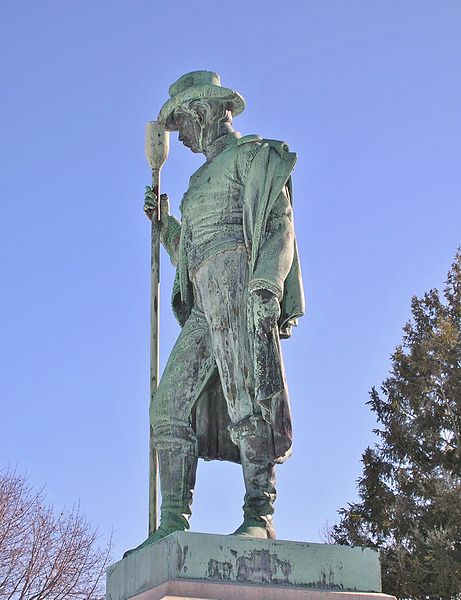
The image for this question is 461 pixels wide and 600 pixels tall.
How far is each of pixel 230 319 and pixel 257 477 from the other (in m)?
0.97

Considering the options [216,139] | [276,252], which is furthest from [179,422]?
[216,139]

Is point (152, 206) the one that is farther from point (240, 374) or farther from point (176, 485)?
point (176, 485)

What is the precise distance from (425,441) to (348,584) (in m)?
18.7

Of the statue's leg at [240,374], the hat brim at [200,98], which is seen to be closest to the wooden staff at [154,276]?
the hat brim at [200,98]

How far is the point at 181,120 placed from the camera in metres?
7.29

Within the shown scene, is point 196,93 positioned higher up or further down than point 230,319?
higher up

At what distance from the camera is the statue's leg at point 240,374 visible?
615 centimetres

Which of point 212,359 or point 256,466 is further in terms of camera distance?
point 212,359

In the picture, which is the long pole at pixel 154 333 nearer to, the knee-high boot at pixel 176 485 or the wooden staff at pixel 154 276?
the wooden staff at pixel 154 276

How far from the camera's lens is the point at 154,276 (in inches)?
289

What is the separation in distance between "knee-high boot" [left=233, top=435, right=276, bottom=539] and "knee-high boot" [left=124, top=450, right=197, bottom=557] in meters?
0.36

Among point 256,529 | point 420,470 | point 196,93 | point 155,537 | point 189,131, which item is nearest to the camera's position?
point 256,529

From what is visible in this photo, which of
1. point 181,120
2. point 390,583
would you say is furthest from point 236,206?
point 390,583

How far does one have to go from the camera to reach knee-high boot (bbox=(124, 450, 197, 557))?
6309mm
